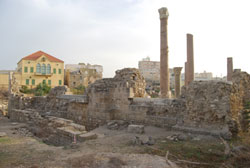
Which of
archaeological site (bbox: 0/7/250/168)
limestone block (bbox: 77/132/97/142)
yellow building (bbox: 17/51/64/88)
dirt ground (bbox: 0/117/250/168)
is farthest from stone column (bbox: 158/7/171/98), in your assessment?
yellow building (bbox: 17/51/64/88)

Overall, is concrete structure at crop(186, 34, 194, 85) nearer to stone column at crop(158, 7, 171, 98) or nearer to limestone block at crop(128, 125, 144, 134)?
stone column at crop(158, 7, 171, 98)

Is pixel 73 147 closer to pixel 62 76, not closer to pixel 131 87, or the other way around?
pixel 131 87

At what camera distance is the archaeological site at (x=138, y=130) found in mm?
3969

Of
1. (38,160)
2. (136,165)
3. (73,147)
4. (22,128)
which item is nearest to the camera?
(136,165)

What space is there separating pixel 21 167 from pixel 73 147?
1.49 metres

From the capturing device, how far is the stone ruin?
581 cm

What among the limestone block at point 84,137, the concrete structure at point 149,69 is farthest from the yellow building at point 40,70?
the limestone block at point 84,137

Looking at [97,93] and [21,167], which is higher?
[97,93]

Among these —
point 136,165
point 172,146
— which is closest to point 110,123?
point 172,146

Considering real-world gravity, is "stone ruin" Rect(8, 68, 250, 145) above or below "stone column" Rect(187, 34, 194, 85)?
below

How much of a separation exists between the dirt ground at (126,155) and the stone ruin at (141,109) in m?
0.77

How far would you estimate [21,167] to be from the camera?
3787 millimetres

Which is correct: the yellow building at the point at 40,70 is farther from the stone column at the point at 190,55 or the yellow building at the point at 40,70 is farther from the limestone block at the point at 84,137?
the limestone block at the point at 84,137

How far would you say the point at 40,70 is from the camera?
37.3 m
